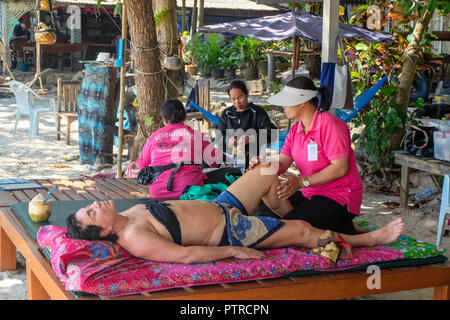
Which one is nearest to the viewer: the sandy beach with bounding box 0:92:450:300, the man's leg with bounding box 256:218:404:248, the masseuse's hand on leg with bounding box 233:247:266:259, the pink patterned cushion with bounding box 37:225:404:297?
the pink patterned cushion with bounding box 37:225:404:297

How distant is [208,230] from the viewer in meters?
2.79

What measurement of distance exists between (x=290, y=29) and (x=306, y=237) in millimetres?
4260

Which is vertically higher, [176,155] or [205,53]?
[205,53]

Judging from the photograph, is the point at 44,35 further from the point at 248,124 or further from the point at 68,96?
the point at 248,124

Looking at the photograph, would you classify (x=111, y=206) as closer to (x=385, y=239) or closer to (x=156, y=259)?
(x=156, y=259)

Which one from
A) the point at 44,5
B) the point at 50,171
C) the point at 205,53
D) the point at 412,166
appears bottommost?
the point at 50,171

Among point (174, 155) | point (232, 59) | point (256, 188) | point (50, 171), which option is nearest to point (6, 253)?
point (174, 155)

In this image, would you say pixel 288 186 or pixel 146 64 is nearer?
pixel 288 186

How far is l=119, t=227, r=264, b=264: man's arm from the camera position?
260 centimetres

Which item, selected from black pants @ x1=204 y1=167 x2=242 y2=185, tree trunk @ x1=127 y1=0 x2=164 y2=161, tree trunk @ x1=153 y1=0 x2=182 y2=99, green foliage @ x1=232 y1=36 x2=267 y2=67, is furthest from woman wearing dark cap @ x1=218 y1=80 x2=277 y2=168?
green foliage @ x1=232 y1=36 x2=267 y2=67

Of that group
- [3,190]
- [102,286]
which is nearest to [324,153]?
[102,286]

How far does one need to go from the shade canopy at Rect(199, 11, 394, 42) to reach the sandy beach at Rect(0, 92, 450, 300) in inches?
80.4

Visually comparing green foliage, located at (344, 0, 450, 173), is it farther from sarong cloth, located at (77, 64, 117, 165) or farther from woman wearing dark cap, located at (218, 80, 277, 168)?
sarong cloth, located at (77, 64, 117, 165)
